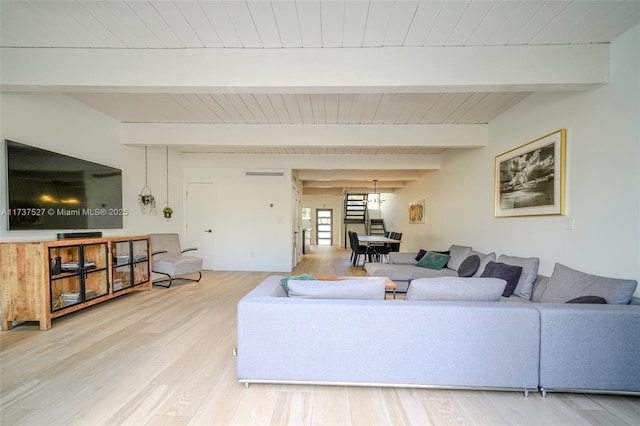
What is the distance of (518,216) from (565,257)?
76cm

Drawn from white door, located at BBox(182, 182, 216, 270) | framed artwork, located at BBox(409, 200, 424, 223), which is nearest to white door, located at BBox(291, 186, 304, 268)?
white door, located at BBox(182, 182, 216, 270)

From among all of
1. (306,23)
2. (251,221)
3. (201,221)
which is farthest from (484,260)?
(201,221)

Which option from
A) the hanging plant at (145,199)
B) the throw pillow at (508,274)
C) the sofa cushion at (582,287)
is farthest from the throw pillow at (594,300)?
the hanging plant at (145,199)

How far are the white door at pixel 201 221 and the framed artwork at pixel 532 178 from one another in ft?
18.2

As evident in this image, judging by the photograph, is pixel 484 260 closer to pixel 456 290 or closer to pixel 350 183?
pixel 456 290

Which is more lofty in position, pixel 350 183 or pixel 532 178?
pixel 350 183

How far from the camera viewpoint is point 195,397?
1.76m

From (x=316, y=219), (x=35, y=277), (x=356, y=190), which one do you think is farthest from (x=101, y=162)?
(x=316, y=219)

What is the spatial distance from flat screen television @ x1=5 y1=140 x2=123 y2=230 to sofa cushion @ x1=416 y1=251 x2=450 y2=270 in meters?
4.93

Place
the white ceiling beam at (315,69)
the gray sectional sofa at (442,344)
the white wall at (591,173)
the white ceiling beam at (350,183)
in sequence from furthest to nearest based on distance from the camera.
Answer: the white ceiling beam at (350,183) < the white ceiling beam at (315,69) < the white wall at (591,173) < the gray sectional sofa at (442,344)

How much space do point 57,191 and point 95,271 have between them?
1.05 m

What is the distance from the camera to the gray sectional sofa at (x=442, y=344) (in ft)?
5.64

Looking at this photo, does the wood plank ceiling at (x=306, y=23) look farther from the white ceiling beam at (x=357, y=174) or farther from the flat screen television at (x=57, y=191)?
the white ceiling beam at (x=357, y=174)

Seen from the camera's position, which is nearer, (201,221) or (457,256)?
(457,256)
